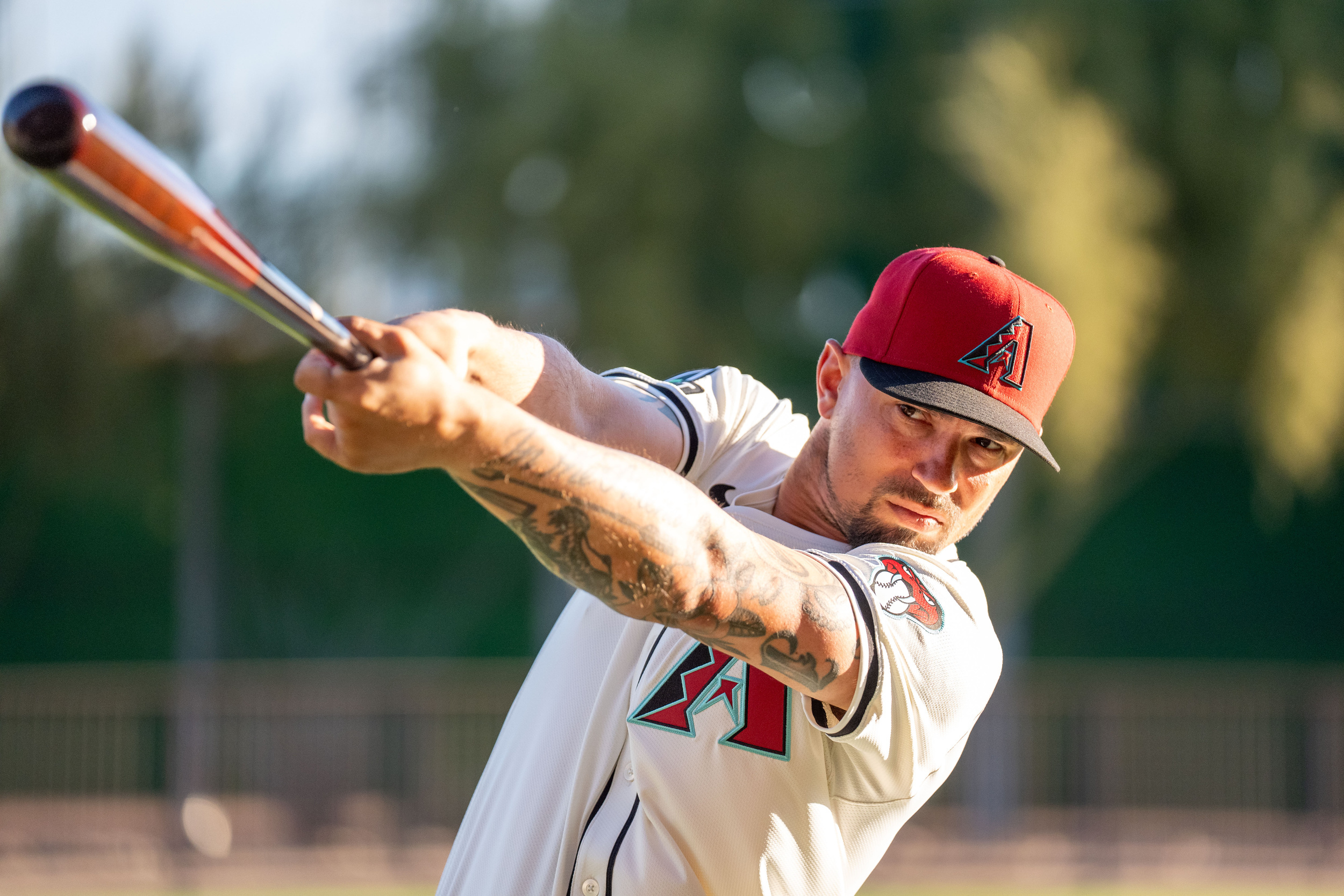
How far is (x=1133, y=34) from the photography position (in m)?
13.3

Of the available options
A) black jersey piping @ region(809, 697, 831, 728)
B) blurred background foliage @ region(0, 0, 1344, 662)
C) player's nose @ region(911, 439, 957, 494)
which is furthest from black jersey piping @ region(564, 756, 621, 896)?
blurred background foliage @ region(0, 0, 1344, 662)

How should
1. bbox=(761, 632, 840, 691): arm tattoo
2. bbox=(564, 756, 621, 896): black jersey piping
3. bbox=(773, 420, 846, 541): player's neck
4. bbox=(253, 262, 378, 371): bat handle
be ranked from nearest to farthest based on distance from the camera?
1. bbox=(253, 262, 378, 371): bat handle
2. bbox=(761, 632, 840, 691): arm tattoo
3. bbox=(564, 756, 621, 896): black jersey piping
4. bbox=(773, 420, 846, 541): player's neck

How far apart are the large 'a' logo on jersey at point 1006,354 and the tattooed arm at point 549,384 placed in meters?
0.63

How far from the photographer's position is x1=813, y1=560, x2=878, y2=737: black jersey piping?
2158 millimetres

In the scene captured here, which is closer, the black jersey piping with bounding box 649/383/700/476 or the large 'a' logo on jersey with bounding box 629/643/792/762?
the large 'a' logo on jersey with bounding box 629/643/792/762

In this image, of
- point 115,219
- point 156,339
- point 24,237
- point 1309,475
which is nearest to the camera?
point 115,219

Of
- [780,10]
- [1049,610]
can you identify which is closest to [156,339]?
[780,10]

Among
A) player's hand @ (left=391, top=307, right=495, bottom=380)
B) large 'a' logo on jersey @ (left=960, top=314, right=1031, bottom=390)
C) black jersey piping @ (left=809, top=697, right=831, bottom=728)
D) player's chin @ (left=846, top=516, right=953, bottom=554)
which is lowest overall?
black jersey piping @ (left=809, top=697, right=831, bottom=728)

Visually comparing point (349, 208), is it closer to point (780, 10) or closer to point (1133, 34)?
point (780, 10)

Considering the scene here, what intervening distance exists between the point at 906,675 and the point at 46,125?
1444 mm

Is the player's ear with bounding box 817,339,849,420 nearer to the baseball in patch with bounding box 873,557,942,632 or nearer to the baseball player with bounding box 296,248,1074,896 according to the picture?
the baseball player with bounding box 296,248,1074,896

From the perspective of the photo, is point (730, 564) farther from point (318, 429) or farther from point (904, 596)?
point (318, 429)

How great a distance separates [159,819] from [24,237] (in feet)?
17.5

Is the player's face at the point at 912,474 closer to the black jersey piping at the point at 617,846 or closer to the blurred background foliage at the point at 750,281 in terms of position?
the black jersey piping at the point at 617,846
